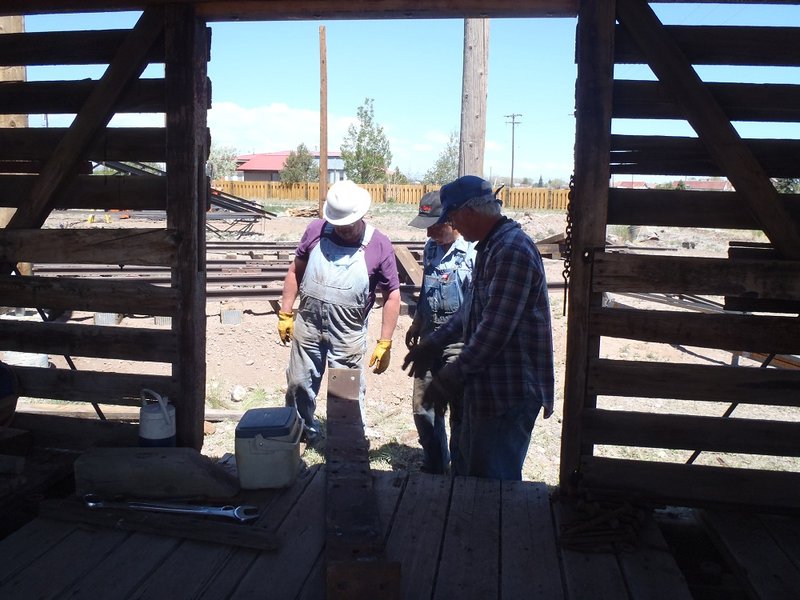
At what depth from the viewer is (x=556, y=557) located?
2.85m

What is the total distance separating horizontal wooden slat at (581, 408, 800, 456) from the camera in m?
3.12

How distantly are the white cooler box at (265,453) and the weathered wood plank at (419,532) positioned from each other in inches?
22.7

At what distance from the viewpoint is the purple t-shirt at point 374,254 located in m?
5.68

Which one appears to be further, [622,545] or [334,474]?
[334,474]

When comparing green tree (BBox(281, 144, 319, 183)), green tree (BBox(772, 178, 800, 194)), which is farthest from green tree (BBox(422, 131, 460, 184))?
green tree (BBox(772, 178, 800, 194))

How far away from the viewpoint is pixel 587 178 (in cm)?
312

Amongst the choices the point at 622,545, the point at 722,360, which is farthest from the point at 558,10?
the point at 722,360

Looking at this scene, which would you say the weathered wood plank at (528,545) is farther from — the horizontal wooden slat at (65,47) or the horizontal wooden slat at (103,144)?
the horizontal wooden slat at (65,47)

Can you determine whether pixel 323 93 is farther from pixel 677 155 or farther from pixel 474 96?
pixel 677 155

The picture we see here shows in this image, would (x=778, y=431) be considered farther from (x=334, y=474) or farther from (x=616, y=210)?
(x=334, y=474)

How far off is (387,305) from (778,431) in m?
3.25

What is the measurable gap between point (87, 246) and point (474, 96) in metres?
4.19

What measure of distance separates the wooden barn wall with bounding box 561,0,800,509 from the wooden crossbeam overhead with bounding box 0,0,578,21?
0.34m

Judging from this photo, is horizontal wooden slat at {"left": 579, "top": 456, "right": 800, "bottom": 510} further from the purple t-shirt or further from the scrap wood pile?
the purple t-shirt
